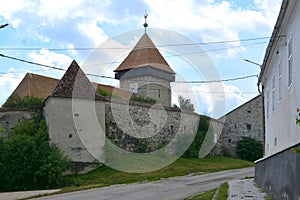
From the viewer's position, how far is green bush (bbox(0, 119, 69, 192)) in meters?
23.9

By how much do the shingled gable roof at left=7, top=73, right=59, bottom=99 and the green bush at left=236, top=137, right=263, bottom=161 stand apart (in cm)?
1893

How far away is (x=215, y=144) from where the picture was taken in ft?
132

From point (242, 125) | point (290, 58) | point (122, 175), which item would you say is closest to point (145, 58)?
point (242, 125)

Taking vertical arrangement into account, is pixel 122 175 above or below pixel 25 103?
below

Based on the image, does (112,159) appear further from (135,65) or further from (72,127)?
(135,65)

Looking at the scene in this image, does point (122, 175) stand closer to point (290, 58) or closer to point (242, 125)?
point (290, 58)

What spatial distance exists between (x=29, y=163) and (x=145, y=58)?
96.5 ft

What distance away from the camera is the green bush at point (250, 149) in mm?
41594

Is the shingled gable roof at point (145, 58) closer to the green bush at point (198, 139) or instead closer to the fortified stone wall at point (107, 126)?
the green bush at point (198, 139)

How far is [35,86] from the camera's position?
35.3 m

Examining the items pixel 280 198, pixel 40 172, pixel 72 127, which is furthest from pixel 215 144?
pixel 280 198

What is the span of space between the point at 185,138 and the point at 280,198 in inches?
1071

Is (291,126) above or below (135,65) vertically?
below

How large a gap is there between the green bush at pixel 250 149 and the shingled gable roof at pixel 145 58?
1499 centimetres
